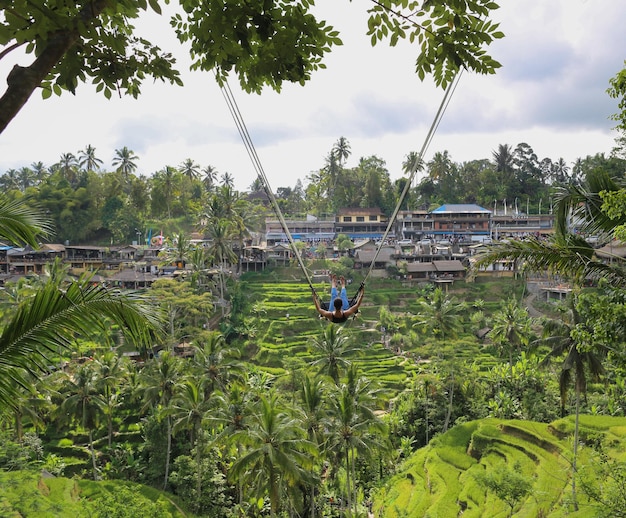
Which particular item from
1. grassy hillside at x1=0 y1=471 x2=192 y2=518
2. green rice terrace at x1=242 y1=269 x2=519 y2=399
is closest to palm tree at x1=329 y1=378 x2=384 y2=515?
grassy hillside at x1=0 y1=471 x2=192 y2=518

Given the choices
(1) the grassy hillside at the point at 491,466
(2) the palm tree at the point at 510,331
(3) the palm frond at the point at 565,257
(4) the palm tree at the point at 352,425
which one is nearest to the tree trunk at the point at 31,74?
(3) the palm frond at the point at 565,257

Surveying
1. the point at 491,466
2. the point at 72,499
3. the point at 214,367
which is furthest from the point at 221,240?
the point at 491,466

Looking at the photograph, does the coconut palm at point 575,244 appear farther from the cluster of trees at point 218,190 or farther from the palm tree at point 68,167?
the palm tree at point 68,167

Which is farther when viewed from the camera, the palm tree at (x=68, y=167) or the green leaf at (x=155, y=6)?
the palm tree at (x=68, y=167)

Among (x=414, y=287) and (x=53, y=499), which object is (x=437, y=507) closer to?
(x=53, y=499)

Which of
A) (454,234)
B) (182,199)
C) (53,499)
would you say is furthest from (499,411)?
(182,199)

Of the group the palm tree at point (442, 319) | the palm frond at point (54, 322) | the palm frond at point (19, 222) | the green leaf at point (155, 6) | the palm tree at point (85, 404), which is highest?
the green leaf at point (155, 6)
